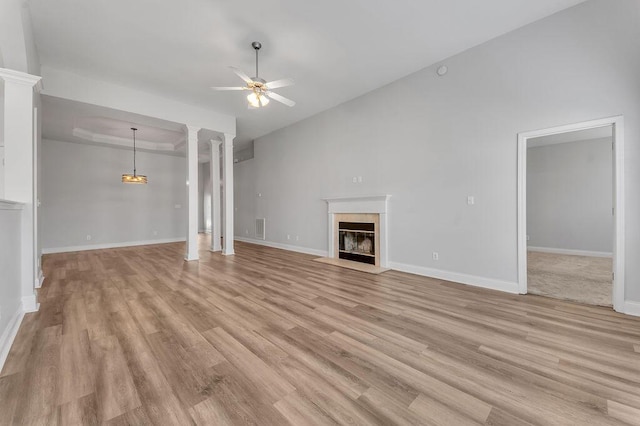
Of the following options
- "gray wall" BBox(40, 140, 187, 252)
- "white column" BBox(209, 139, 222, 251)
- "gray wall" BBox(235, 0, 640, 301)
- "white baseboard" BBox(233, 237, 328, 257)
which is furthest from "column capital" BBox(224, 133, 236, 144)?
"white baseboard" BBox(233, 237, 328, 257)

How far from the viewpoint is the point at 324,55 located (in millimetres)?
3879

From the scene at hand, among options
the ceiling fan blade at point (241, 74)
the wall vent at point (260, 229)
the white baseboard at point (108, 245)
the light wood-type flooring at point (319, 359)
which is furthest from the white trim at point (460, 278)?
the white baseboard at point (108, 245)

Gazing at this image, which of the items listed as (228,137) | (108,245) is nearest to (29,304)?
(228,137)

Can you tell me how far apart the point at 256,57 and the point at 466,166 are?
11.7 ft

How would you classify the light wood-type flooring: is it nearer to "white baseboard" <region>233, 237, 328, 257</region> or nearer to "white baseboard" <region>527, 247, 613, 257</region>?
"white baseboard" <region>233, 237, 328, 257</region>

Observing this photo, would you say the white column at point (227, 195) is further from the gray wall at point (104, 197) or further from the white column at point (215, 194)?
the gray wall at point (104, 197)

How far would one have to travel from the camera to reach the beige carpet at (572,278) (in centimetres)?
332

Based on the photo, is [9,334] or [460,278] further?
[460,278]

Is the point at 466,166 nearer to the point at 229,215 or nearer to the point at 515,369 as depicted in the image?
the point at 515,369

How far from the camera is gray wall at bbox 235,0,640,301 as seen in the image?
279 centimetres

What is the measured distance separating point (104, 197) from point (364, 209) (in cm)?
781

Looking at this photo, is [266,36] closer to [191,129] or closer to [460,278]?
[191,129]

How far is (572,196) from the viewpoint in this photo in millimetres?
6645

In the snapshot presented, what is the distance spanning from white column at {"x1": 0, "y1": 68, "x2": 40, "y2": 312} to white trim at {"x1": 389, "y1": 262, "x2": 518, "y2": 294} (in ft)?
16.3
